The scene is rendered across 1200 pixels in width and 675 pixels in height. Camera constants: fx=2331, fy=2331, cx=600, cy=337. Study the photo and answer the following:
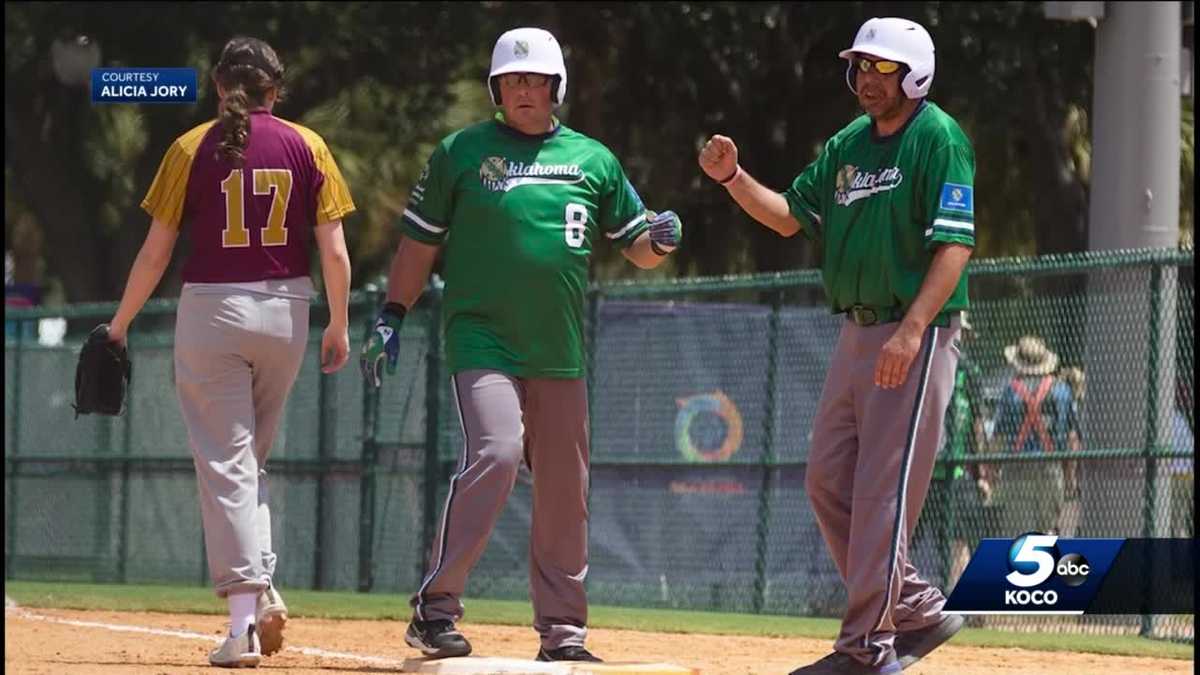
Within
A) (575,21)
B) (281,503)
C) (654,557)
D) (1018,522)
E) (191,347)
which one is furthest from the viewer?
(575,21)

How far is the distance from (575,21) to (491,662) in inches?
675

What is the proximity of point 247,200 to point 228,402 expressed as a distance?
739mm

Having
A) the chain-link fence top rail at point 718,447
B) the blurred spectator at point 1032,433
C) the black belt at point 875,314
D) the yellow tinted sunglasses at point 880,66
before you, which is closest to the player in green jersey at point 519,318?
the black belt at point 875,314

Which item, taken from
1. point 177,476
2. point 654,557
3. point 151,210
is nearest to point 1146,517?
point 654,557

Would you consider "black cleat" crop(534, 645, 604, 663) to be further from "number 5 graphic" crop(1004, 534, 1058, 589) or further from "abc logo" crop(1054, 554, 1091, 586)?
"abc logo" crop(1054, 554, 1091, 586)

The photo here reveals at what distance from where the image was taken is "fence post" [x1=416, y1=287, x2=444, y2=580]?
15648 mm

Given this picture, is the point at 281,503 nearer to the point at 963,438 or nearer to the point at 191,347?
the point at 963,438

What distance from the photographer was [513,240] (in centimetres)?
809

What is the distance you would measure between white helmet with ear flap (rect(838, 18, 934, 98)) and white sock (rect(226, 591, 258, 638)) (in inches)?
115

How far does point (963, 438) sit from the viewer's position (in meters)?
13.9

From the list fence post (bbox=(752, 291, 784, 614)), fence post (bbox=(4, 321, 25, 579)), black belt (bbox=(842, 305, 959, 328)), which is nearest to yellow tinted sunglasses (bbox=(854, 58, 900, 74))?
black belt (bbox=(842, 305, 959, 328))

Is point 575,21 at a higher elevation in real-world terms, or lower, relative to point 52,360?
higher

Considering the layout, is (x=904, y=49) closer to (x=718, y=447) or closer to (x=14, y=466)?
(x=718, y=447)

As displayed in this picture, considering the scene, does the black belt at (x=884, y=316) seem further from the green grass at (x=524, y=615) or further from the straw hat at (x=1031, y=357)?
the straw hat at (x=1031, y=357)
